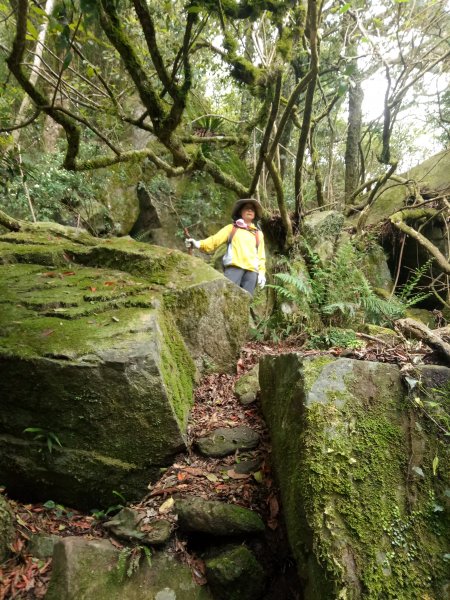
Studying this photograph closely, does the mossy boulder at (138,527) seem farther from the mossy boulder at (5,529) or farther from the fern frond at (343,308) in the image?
the fern frond at (343,308)

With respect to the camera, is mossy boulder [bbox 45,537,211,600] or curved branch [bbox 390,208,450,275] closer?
mossy boulder [bbox 45,537,211,600]

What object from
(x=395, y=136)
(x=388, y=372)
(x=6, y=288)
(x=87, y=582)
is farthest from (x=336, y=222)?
(x=395, y=136)

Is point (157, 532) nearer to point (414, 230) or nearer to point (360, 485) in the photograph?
point (360, 485)

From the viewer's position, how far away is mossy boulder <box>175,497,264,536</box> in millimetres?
2410

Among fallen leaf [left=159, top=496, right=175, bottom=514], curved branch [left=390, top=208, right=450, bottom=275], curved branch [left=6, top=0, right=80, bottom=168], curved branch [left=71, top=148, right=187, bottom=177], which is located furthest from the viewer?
curved branch [left=390, top=208, right=450, bottom=275]

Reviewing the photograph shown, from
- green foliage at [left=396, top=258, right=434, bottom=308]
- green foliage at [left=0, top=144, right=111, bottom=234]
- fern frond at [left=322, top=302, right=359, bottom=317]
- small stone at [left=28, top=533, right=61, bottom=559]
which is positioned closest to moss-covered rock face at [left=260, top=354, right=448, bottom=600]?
small stone at [left=28, top=533, right=61, bottom=559]

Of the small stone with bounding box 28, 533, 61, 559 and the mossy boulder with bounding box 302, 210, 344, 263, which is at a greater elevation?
the mossy boulder with bounding box 302, 210, 344, 263

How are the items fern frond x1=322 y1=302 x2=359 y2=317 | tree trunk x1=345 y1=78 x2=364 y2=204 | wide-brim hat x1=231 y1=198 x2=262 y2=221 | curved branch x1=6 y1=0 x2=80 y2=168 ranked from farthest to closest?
tree trunk x1=345 y1=78 x2=364 y2=204 → wide-brim hat x1=231 y1=198 x2=262 y2=221 → fern frond x1=322 y1=302 x2=359 y2=317 → curved branch x1=6 y1=0 x2=80 y2=168

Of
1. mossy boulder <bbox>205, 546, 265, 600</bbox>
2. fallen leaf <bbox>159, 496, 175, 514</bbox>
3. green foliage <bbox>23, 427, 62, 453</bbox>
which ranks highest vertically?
green foliage <bbox>23, 427, 62, 453</bbox>

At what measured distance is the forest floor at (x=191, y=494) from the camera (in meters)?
2.32

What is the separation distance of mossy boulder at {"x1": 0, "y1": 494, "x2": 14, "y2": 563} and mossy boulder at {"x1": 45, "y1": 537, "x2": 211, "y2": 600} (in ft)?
1.23

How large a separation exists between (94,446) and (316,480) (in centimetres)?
173

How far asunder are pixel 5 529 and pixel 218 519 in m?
1.44

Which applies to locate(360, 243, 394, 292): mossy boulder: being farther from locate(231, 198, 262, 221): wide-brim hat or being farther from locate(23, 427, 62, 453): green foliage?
locate(23, 427, 62, 453): green foliage
